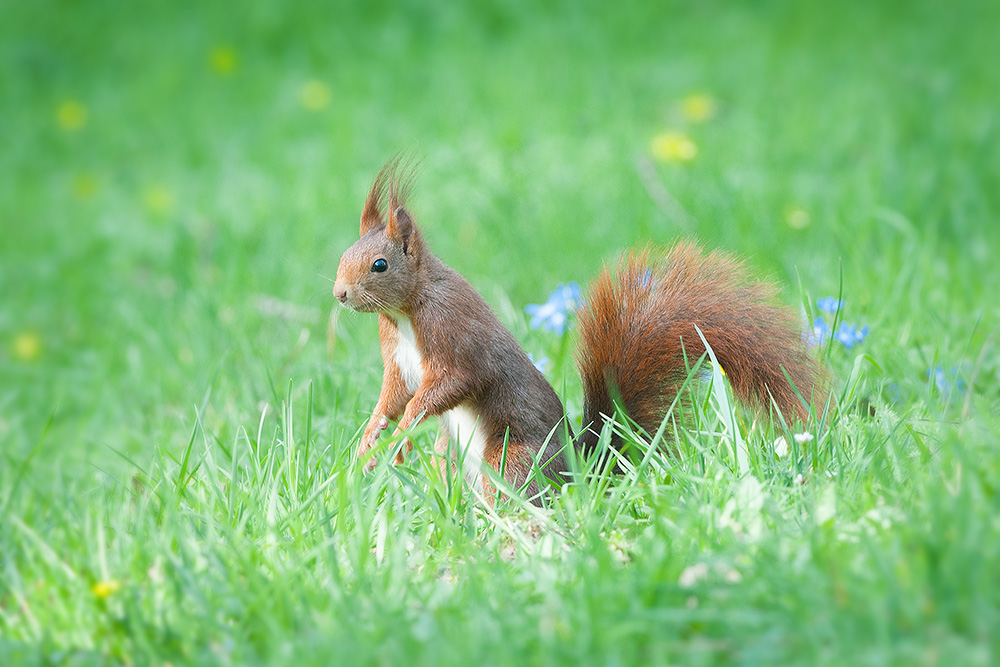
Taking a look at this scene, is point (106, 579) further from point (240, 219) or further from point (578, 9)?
point (578, 9)

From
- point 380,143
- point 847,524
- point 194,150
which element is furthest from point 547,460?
point 194,150

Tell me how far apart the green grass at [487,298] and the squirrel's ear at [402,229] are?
40cm

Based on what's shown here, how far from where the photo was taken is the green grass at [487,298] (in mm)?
1528

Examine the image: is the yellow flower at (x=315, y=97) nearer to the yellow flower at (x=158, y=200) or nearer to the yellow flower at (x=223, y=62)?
the yellow flower at (x=223, y=62)

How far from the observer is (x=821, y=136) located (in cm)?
489

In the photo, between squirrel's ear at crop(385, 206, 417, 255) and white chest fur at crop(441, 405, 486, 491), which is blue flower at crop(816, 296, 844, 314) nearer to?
white chest fur at crop(441, 405, 486, 491)

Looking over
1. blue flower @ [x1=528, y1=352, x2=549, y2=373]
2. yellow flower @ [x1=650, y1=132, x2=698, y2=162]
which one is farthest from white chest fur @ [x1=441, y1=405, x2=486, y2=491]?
yellow flower @ [x1=650, y1=132, x2=698, y2=162]

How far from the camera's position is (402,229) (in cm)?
212

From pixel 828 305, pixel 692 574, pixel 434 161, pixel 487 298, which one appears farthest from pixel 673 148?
pixel 692 574

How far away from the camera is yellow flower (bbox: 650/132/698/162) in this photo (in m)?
4.34

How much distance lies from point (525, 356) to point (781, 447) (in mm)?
582

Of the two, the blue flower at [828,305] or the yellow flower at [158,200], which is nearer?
the blue flower at [828,305]

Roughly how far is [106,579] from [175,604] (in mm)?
173

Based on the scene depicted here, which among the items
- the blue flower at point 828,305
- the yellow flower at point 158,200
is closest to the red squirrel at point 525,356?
the blue flower at point 828,305
